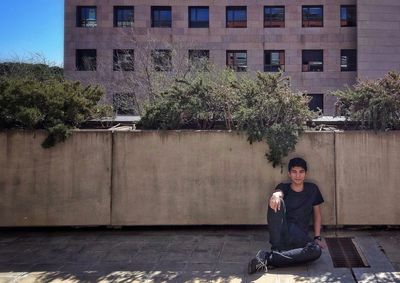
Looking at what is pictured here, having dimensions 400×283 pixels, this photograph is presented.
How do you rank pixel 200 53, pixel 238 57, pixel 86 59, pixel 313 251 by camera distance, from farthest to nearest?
pixel 238 57 < pixel 86 59 < pixel 200 53 < pixel 313 251

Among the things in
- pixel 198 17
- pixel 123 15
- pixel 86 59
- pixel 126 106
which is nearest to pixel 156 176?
pixel 126 106

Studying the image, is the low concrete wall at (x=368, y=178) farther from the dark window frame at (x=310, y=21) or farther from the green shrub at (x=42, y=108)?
the dark window frame at (x=310, y=21)

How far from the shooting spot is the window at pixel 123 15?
38938 mm

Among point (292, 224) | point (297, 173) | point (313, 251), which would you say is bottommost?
point (313, 251)

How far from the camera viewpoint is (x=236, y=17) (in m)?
39.1

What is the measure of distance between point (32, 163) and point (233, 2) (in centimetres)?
3360

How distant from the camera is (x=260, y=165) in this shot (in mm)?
7516

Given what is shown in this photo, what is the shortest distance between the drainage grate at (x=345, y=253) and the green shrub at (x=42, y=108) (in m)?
4.25

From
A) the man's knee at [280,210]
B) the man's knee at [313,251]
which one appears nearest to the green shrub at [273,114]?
the man's knee at [280,210]

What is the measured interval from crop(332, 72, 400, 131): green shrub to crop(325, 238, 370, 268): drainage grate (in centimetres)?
188

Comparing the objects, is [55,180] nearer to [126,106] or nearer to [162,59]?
[126,106]

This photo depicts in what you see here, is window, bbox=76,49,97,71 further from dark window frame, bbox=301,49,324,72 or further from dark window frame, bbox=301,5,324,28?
dark window frame, bbox=301,5,324,28

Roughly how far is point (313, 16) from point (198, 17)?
914cm

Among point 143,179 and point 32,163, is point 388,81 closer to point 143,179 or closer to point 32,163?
point 143,179
